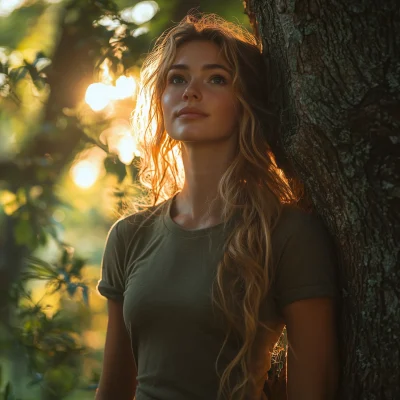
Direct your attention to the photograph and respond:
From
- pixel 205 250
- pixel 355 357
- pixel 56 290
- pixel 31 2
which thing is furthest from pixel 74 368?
pixel 31 2

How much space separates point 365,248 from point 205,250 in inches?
21.8

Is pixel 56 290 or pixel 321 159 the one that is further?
pixel 56 290

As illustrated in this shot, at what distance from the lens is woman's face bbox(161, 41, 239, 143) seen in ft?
7.74

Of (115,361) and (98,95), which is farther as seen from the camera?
(98,95)

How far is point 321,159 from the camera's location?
2027 millimetres

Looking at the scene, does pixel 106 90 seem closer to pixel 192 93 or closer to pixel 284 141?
pixel 192 93

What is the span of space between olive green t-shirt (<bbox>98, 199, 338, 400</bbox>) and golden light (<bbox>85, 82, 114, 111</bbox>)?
4.08 ft

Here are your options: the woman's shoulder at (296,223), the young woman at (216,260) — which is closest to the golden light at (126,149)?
the young woman at (216,260)

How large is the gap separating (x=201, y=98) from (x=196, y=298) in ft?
2.22

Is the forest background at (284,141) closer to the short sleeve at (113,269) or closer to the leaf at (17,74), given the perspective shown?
the leaf at (17,74)

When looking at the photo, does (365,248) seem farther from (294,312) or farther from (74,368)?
(74,368)

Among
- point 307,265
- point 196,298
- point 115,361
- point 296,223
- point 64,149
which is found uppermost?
point 64,149

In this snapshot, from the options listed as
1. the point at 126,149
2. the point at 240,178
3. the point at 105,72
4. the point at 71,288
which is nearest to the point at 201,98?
the point at 240,178

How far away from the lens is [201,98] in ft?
7.73
